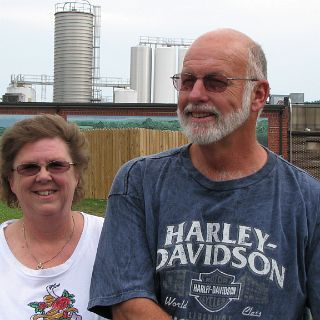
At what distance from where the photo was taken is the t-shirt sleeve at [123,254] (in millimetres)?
2311

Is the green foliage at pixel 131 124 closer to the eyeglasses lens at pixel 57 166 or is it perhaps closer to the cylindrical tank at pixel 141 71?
the cylindrical tank at pixel 141 71

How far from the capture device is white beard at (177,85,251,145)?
2.30 metres

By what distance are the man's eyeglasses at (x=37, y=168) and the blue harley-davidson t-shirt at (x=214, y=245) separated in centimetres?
60

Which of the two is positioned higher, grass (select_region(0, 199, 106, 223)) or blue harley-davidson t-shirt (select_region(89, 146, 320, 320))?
blue harley-davidson t-shirt (select_region(89, 146, 320, 320))

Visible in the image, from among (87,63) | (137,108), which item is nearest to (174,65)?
(87,63)

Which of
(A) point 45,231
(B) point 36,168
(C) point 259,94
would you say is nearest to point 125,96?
(A) point 45,231

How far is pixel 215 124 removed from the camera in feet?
7.54

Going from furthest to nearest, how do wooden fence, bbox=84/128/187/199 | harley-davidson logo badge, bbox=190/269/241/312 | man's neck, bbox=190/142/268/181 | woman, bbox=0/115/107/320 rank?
wooden fence, bbox=84/128/187/199 < woman, bbox=0/115/107/320 < man's neck, bbox=190/142/268/181 < harley-davidson logo badge, bbox=190/269/241/312

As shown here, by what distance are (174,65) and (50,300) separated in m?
34.7

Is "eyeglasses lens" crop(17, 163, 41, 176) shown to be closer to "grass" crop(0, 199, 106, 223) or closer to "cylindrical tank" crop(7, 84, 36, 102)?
"grass" crop(0, 199, 106, 223)

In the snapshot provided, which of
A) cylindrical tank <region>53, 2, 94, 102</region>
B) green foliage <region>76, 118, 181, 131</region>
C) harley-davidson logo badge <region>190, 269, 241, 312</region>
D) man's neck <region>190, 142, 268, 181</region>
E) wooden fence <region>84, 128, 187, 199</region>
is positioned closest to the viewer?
harley-davidson logo badge <region>190, 269, 241, 312</region>

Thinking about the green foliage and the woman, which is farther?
the green foliage

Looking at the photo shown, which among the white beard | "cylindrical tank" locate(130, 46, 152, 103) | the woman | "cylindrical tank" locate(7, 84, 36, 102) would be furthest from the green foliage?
the white beard

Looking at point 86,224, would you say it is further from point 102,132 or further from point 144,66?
point 144,66
